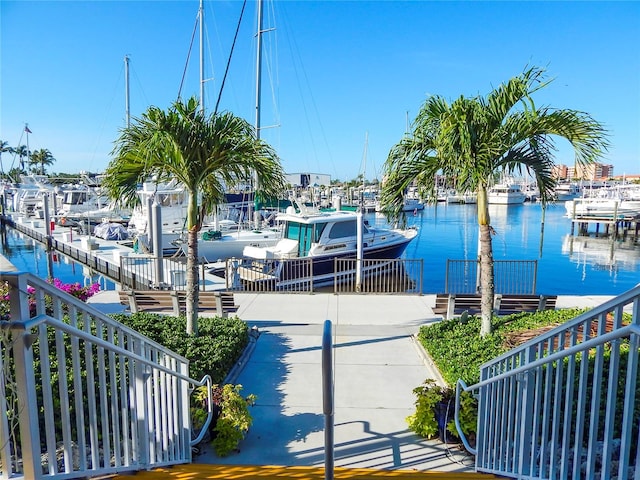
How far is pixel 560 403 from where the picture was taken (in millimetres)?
2588

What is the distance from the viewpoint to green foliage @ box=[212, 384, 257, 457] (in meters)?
4.00

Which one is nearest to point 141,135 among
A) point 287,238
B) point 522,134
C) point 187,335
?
point 187,335

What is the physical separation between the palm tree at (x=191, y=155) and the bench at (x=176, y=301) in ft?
5.92

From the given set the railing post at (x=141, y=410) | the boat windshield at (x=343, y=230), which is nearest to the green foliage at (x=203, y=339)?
the railing post at (x=141, y=410)

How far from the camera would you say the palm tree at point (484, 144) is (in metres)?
6.39

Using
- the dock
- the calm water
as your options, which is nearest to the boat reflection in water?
the calm water

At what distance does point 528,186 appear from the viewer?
100 metres

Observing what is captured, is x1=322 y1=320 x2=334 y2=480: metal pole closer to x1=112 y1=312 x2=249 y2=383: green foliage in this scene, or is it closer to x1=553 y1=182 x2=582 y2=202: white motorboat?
x1=112 y1=312 x2=249 y2=383: green foliage

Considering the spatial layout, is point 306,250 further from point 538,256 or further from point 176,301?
point 538,256

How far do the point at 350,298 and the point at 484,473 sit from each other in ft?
24.2

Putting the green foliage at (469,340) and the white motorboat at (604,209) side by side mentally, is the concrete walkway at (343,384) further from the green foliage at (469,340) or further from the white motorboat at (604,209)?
the white motorboat at (604,209)

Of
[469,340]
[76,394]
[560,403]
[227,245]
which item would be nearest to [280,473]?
[76,394]

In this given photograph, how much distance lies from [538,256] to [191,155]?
30.6 m

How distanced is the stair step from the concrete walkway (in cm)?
33
